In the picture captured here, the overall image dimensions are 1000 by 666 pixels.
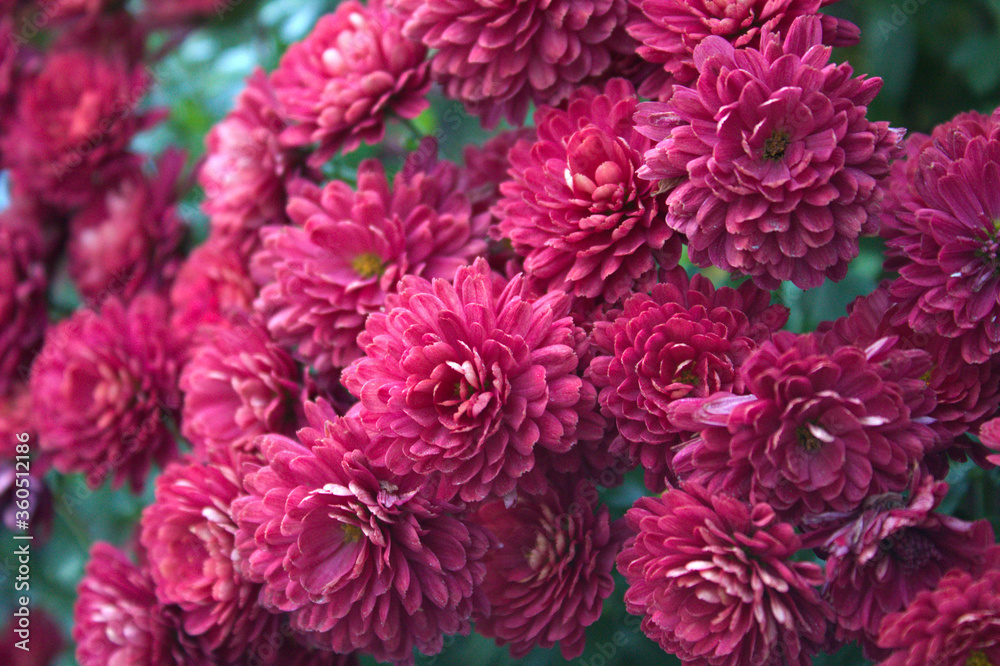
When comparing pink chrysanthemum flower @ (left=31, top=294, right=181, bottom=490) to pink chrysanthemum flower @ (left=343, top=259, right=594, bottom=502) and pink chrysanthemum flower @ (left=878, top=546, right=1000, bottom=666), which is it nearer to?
pink chrysanthemum flower @ (left=343, top=259, right=594, bottom=502)

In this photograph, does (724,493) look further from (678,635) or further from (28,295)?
(28,295)

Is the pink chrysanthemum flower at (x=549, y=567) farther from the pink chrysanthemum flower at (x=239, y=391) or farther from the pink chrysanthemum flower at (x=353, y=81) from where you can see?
the pink chrysanthemum flower at (x=353, y=81)

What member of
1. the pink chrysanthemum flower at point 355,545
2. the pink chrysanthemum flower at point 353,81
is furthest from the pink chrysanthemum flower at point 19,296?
the pink chrysanthemum flower at point 355,545

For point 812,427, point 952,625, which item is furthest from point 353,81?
point 952,625

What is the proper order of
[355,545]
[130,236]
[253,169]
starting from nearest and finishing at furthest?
1. [355,545]
2. [253,169]
3. [130,236]

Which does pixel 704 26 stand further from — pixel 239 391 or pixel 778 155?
pixel 239 391
